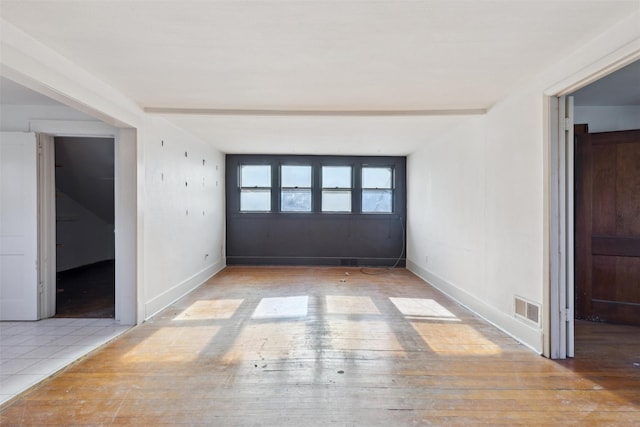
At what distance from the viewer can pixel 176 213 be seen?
14.2 feet

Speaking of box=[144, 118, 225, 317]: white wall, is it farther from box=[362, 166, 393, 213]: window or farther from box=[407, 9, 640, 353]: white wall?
box=[407, 9, 640, 353]: white wall

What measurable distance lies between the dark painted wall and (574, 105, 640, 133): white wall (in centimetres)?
333

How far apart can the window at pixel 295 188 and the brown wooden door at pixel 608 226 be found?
4.58 meters

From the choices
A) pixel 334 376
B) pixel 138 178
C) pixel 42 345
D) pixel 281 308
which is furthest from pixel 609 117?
pixel 42 345

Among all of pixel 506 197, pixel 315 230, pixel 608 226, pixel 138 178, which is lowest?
pixel 315 230

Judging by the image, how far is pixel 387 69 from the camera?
2.55 m

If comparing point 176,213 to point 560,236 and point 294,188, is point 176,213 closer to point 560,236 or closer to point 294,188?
point 294,188

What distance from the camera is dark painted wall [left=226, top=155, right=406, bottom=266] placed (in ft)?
22.3

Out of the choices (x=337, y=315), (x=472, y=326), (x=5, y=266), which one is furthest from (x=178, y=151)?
Answer: (x=472, y=326)

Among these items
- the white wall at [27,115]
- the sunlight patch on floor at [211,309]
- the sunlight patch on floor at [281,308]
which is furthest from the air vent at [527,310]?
the white wall at [27,115]

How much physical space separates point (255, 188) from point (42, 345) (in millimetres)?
4500

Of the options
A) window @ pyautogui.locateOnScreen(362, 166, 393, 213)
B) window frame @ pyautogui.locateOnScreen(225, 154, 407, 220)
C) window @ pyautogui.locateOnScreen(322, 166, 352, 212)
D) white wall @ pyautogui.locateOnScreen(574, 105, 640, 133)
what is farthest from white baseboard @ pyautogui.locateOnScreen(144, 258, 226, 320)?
white wall @ pyautogui.locateOnScreen(574, 105, 640, 133)

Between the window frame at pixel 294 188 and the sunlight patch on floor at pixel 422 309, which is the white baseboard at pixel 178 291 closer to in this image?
the window frame at pixel 294 188

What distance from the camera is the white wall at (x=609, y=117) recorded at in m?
3.78
